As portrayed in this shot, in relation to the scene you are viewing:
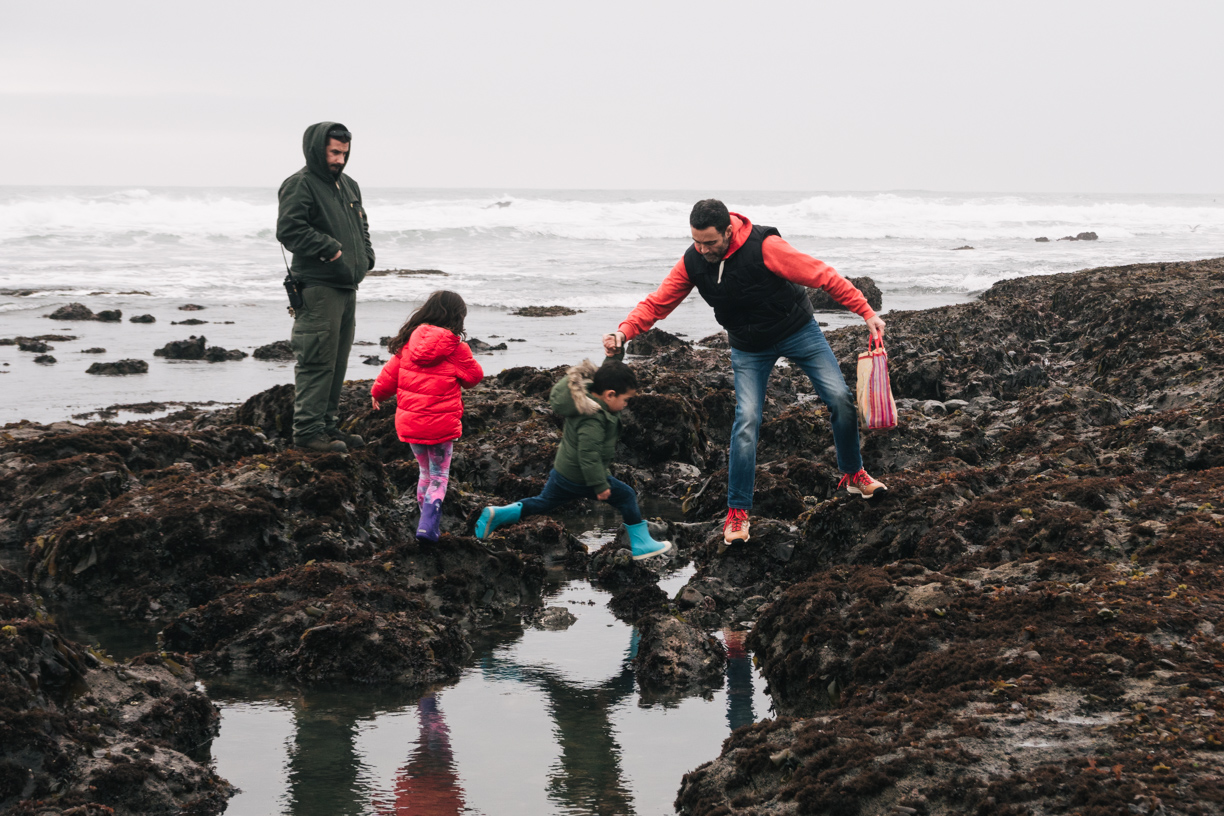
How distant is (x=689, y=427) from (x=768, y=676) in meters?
4.57

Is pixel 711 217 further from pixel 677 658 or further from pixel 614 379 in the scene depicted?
pixel 677 658

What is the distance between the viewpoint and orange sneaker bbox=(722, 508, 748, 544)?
19.5 feet

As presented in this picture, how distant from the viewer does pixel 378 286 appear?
110 feet

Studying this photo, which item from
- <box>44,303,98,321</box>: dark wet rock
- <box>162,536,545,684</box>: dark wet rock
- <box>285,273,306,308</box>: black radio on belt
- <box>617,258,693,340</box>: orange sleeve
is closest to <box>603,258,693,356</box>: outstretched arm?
<box>617,258,693,340</box>: orange sleeve

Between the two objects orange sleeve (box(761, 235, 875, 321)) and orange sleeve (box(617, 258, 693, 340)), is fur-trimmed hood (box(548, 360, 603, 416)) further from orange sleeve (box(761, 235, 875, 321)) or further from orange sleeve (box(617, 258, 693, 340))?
orange sleeve (box(761, 235, 875, 321))

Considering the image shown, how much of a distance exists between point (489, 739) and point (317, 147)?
4.48m

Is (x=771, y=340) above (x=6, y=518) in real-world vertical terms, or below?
above

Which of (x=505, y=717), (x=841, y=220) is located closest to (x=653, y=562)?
(x=505, y=717)

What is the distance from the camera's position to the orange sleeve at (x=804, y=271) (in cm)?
536

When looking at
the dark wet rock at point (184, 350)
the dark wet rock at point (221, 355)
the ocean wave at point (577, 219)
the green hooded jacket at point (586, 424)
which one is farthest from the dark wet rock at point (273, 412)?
the ocean wave at point (577, 219)

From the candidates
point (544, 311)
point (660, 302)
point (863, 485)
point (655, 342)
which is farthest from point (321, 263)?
point (544, 311)

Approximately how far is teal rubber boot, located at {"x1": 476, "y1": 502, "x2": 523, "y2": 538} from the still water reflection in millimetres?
1089

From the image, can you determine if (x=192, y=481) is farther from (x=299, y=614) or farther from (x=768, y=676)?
(x=768, y=676)

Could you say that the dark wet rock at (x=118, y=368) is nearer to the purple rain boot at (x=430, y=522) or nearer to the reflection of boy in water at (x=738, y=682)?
the purple rain boot at (x=430, y=522)
